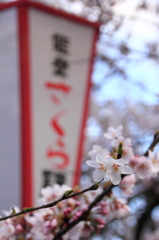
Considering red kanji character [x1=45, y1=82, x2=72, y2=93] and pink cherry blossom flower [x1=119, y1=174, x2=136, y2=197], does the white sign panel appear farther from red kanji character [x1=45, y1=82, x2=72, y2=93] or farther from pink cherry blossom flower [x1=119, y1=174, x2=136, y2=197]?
pink cherry blossom flower [x1=119, y1=174, x2=136, y2=197]

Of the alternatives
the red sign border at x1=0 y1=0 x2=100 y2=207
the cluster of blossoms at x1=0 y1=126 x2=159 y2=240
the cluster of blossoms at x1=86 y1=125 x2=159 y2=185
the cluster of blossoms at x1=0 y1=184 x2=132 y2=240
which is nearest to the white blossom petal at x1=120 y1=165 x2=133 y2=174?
the cluster of blossoms at x1=86 y1=125 x2=159 y2=185

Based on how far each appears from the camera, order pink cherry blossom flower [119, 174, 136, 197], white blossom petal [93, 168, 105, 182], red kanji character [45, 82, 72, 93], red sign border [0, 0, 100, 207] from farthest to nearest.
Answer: red kanji character [45, 82, 72, 93] < red sign border [0, 0, 100, 207] < pink cherry blossom flower [119, 174, 136, 197] < white blossom petal [93, 168, 105, 182]

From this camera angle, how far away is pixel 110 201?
1.33 meters

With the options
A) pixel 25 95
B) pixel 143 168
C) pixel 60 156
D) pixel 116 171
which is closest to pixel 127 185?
pixel 143 168

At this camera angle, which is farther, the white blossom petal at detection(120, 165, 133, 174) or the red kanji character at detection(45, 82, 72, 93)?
the red kanji character at detection(45, 82, 72, 93)

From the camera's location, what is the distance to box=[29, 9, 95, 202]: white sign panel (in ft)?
7.34

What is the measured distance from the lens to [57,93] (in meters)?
2.37

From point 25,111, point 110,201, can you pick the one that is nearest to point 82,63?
point 25,111

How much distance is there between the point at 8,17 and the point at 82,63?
722 mm

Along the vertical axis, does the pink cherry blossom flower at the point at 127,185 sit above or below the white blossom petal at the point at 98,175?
below

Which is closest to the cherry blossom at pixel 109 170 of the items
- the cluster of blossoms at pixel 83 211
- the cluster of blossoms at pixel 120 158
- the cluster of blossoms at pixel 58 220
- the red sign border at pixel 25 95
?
the cluster of blossoms at pixel 120 158

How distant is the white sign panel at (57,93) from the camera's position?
2238mm

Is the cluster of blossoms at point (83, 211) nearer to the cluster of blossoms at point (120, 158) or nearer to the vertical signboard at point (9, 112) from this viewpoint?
the cluster of blossoms at point (120, 158)

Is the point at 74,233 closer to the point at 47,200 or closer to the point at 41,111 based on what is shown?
the point at 47,200
